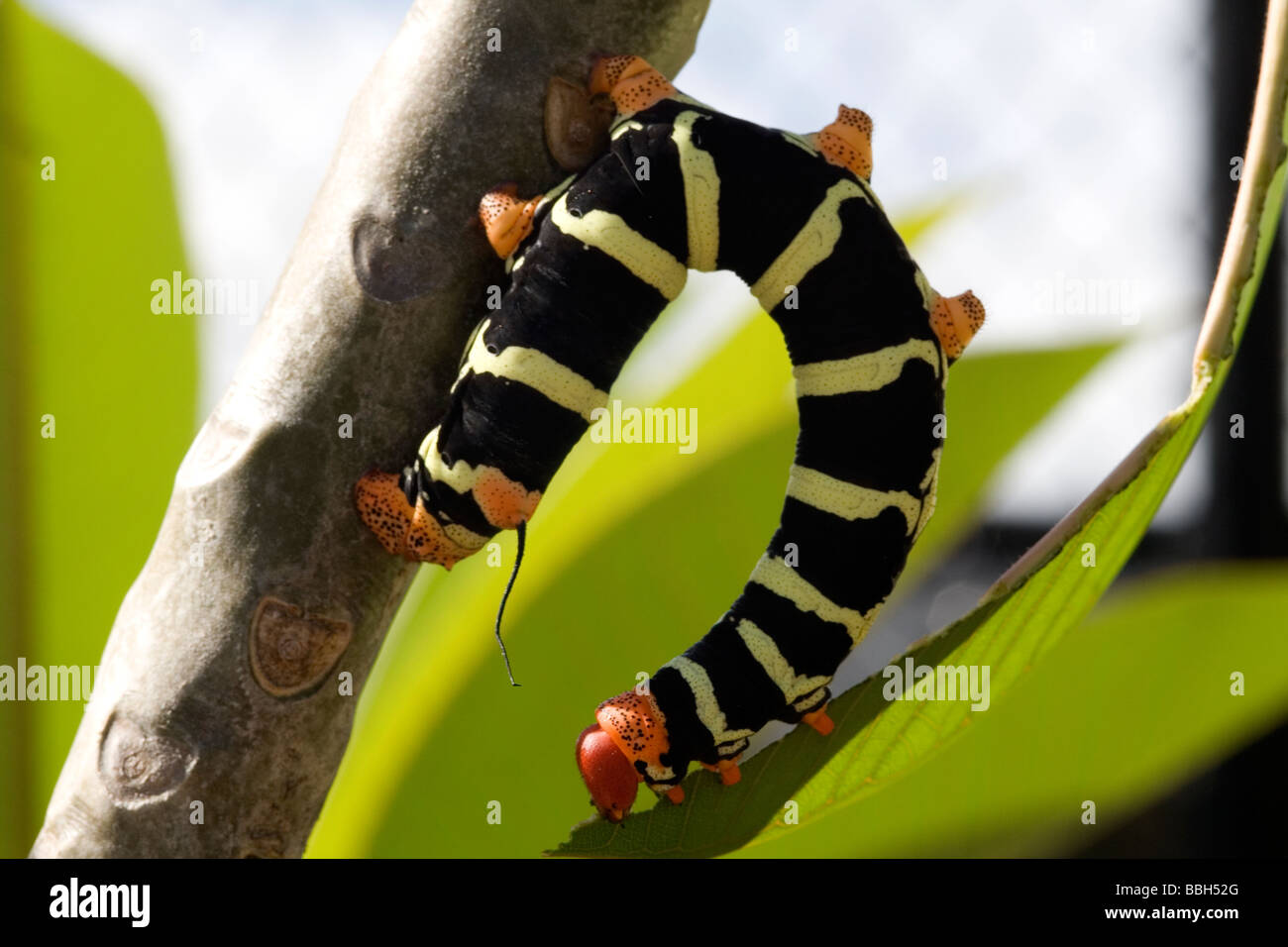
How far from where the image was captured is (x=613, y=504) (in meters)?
1.14

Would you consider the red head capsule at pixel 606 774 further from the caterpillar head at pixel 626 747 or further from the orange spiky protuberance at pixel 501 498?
the orange spiky protuberance at pixel 501 498

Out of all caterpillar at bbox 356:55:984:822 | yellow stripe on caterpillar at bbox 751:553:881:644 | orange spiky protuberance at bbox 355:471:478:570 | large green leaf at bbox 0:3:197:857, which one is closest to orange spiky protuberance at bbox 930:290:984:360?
caterpillar at bbox 356:55:984:822

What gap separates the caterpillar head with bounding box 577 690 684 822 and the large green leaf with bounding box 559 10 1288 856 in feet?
0.21

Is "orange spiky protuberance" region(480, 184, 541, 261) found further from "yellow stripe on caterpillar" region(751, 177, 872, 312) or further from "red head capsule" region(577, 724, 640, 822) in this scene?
"red head capsule" region(577, 724, 640, 822)

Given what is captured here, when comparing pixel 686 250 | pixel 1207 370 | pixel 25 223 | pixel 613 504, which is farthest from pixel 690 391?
pixel 25 223

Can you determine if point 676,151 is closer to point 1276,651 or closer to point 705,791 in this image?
point 705,791

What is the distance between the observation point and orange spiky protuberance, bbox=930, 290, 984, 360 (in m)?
0.91

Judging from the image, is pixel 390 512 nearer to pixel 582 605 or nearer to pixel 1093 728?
pixel 582 605

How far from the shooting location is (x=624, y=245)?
82cm

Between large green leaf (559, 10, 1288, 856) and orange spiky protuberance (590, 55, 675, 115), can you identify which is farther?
orange spiky protuberance (590, 55, 675, 115)

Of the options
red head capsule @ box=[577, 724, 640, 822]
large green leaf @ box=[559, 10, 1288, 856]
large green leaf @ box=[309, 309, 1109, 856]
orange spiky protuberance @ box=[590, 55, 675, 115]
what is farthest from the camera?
large green leaf @ box=[309, 309, 1109, 856]

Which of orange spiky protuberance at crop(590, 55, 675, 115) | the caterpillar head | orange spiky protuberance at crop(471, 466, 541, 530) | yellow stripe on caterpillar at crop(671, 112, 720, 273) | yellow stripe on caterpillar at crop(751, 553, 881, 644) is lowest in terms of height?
the caterpillar head

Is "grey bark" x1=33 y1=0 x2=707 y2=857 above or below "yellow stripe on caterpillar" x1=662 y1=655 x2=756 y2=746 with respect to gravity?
above

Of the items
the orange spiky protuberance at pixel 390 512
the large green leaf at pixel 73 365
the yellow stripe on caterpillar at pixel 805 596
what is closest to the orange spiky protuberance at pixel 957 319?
the yellow stripe on caterpillar at pixel 805 596
